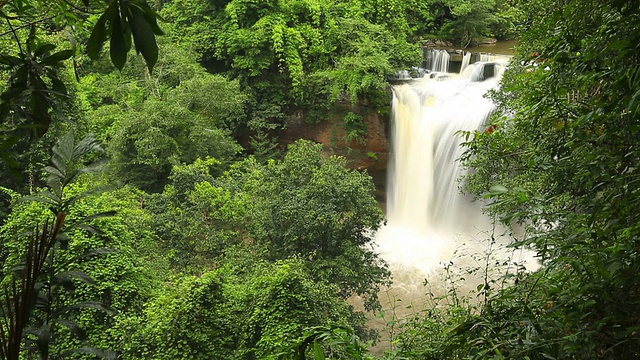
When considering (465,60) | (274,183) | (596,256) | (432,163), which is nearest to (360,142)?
(432,163)

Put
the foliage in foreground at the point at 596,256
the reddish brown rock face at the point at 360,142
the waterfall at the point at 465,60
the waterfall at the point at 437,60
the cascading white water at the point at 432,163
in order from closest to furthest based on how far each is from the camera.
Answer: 1. the foliage in foreground at the point at 596,256
2. the cascading white water at the point at 432,163
3. the reddish brown rock face at the point at 360,142
4. the waterfall at the point at 465,60
5. the waterfall at the point at 437,60

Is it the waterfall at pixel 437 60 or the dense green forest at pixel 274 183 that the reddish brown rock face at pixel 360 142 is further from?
the waterfall at pixel 437 60

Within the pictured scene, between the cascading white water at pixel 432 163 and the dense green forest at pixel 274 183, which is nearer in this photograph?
the dense green forest at pixel 274 183

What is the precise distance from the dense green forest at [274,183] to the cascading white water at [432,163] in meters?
0.91

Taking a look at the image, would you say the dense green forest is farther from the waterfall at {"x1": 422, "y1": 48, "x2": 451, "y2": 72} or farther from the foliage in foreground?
the waterfall at {"x1": 422, "y1": 48, "x2": 451, "y2": 72}

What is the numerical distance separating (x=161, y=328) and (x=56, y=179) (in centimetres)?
420

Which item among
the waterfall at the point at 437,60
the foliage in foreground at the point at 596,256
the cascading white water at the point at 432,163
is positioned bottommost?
the cascading white water at the point at 432,163

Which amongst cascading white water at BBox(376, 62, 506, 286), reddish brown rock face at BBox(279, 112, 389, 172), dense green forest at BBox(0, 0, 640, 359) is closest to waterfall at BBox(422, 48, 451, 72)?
cascading white water at BBox(376, 62, 506, 286)

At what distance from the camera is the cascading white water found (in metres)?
11.9

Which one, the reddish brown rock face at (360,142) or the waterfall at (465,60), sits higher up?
the waterfall at (465,60)

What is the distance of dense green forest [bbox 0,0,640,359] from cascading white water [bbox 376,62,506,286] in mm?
914

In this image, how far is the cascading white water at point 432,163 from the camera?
1185cm

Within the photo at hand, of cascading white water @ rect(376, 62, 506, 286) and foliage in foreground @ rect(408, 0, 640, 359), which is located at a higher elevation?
foliage in foreground @ rect(408, 0, 640, 359)

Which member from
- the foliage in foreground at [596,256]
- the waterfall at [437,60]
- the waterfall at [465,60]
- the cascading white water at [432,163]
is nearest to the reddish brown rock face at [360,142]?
the cascading white water at [432,163]
